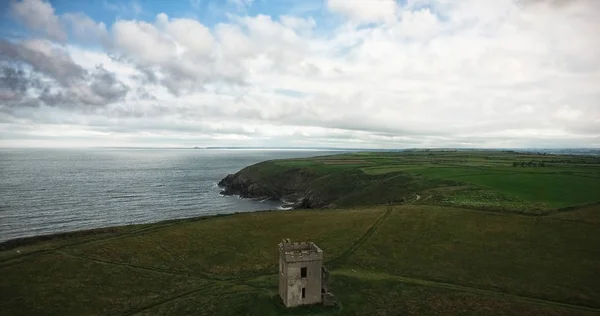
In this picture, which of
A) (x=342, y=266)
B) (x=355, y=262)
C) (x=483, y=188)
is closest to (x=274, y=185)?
(x=483, y=188)

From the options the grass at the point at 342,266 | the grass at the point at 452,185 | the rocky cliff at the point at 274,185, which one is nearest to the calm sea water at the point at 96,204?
the rocky cliff at the point at 274,185

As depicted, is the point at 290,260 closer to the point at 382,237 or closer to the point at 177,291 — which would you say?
the point at 177,291

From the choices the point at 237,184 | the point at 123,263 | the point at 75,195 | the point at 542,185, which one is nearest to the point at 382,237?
the point at 123,263

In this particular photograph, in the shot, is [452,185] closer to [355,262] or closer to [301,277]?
[355,262]

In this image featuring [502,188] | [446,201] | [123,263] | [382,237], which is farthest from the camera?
[502,188]

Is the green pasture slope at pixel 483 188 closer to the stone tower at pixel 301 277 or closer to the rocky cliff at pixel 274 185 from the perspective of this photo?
the rocky cliff at pixel 274 185

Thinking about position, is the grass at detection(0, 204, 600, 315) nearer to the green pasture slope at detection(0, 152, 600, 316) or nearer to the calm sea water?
the green pasture slope at detection(0, 152, 600, 316)
